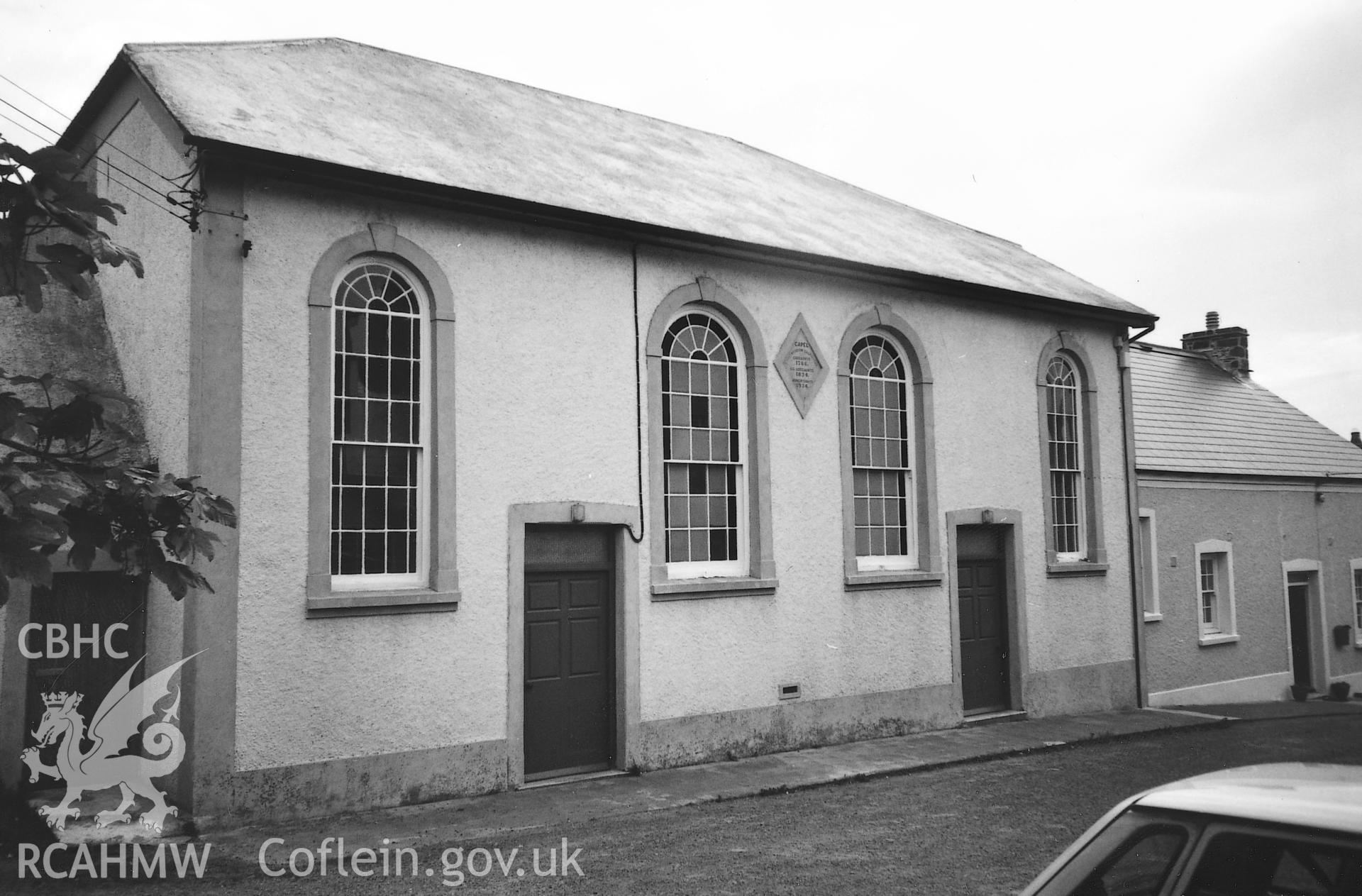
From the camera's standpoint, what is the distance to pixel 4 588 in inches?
163

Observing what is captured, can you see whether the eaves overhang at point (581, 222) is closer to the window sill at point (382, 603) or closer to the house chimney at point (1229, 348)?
the window sill at point (382, 603)

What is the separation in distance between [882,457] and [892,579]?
5.13 feet

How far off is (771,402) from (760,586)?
213cm

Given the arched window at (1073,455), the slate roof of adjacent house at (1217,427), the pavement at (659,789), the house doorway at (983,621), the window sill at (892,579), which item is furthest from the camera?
the slate roof of adjacent house at (1217,427)

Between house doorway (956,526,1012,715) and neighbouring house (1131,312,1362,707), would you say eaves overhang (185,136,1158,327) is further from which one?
neighbouring house (1131,312,1362,707)

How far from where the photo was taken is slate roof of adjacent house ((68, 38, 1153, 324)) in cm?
984

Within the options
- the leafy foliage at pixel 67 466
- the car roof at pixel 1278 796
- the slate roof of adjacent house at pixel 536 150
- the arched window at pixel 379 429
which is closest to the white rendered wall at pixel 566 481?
the arched window at pixel 379 429

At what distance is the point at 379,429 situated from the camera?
9.66 m

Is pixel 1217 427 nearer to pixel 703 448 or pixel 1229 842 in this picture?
pixel 703 448

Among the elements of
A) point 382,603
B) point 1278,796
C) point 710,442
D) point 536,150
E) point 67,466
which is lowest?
point 1278,796

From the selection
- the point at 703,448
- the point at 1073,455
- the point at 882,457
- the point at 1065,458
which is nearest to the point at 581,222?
the point at 703,448

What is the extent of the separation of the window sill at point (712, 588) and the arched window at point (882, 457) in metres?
1.76

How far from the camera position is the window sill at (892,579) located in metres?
12.7

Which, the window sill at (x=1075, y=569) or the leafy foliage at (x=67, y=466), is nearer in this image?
the leafy foliage at (x=67, y=466)
